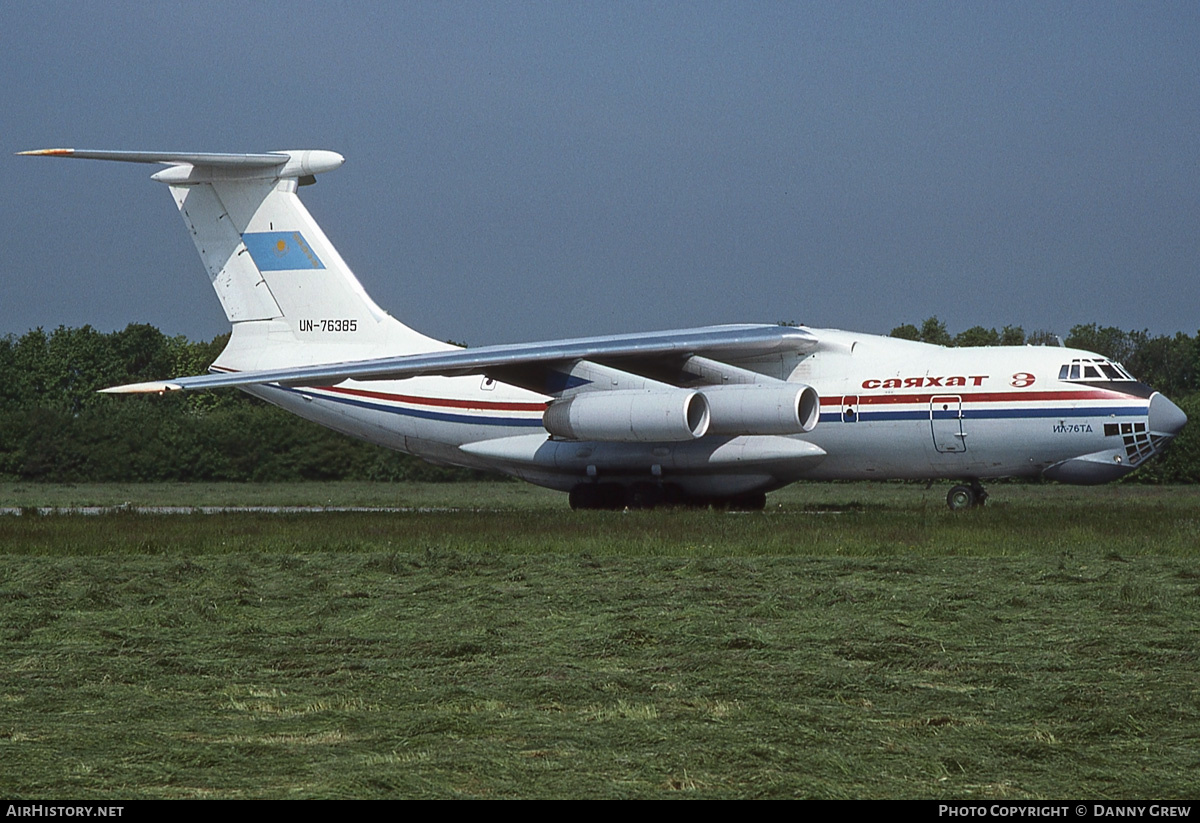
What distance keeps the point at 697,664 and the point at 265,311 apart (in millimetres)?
14680

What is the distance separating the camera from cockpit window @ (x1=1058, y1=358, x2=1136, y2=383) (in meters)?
15.7

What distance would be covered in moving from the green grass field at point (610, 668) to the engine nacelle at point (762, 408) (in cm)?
382

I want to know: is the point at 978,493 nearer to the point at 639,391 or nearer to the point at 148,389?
the point at 639,391

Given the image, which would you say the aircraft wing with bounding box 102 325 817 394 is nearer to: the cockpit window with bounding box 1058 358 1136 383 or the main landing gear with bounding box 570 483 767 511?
the main landing gear with bounding box 570 483 767 511

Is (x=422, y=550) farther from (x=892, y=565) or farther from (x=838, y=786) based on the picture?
(x=838, y=786)

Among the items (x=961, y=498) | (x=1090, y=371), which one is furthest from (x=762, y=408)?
(x=1090, y=371)

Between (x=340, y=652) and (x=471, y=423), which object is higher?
(x=471, y=423)

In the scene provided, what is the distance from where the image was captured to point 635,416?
52.0 feet

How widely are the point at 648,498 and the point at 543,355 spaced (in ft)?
7.92

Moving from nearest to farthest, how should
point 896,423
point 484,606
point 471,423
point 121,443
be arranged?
point 484,606 → point 896,423 → point 471,423 → point 121,443

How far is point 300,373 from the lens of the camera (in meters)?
16.8

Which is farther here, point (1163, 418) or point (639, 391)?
point (639, 391)

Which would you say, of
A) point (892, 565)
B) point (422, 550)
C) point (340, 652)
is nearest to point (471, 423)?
point (422, 550)

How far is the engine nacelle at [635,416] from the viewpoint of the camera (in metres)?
15.7
